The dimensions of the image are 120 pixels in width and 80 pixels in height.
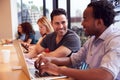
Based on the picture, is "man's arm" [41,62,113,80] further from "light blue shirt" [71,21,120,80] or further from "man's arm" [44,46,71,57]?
"man's arm" [44,46,71,57]

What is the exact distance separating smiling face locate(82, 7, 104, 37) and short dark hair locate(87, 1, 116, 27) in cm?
3

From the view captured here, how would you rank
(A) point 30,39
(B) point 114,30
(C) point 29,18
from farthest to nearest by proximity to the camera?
(C) point 29,18, (A) point 30,39, (B) point 114,30

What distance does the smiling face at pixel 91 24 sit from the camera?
1.73 meters

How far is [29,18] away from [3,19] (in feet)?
3.01

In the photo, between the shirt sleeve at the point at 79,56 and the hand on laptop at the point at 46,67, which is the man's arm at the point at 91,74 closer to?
the hand on laptop at the point at 46,67

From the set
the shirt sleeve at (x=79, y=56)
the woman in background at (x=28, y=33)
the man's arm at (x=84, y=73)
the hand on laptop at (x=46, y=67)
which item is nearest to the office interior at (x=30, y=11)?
the woman in background at (x=28, y=33)

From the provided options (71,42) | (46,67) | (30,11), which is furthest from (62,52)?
(30,11)

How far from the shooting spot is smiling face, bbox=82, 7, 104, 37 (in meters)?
1.73

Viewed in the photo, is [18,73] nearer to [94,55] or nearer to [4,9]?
[94,55]

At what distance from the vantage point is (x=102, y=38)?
5.64ft

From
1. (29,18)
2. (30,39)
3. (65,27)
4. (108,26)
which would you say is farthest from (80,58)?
(29,18)

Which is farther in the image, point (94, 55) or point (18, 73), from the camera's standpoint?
point (18, 73)

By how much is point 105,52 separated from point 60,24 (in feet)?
3.57

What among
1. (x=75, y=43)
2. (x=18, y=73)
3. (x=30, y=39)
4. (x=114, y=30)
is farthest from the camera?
(x=30, y=39)
